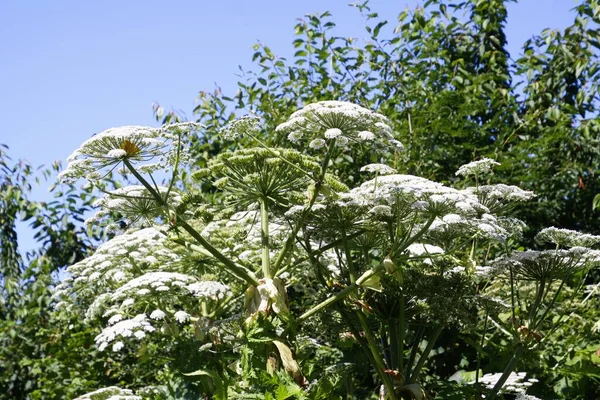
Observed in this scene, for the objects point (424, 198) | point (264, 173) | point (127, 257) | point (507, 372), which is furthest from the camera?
point (127, 257)

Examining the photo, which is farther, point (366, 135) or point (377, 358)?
point (377, 358)

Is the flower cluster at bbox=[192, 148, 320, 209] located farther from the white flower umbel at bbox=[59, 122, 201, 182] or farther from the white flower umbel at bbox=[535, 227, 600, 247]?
the white flower umbel at bbox=[535, 227, 600, 247]

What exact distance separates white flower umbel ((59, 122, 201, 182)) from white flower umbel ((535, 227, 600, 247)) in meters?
1.72

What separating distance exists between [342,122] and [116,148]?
97 centimetres

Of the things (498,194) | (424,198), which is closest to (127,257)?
(424,198)

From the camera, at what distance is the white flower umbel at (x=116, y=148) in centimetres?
342

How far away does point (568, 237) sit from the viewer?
153 inches

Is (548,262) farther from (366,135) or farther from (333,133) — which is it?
(333,133)

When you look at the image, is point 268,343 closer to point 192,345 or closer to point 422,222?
point 192,345

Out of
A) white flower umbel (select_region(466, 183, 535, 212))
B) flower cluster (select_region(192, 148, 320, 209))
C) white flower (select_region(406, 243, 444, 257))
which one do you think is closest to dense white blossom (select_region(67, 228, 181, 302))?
flower cluster (select_region(192, 148, 320, 209))

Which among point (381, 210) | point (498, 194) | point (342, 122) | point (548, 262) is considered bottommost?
point (548, 262)

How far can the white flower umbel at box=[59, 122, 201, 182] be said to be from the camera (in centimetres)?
342

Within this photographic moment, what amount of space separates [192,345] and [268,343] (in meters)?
0.44

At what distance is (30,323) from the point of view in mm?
7594
